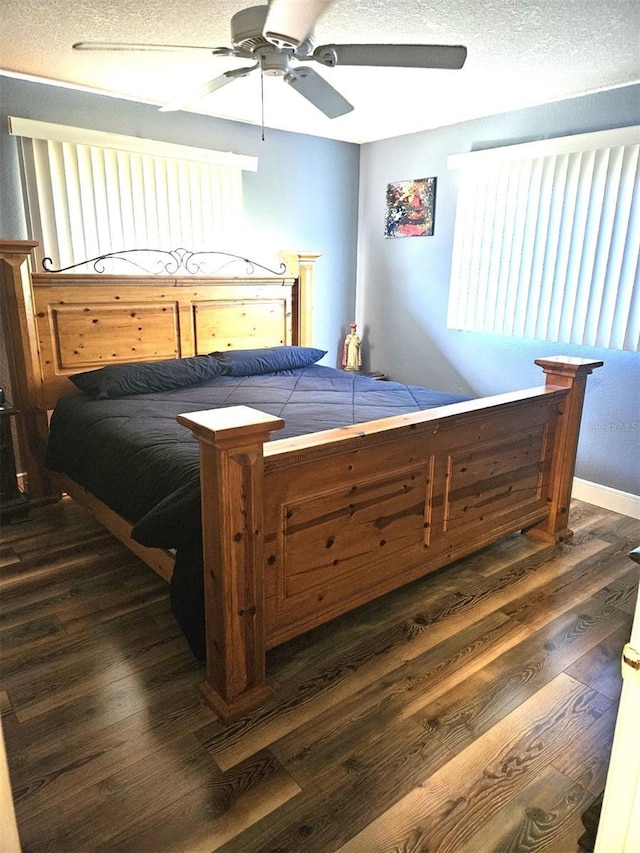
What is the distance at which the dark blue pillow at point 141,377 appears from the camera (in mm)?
3020

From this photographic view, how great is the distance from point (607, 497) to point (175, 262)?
3.08 meters

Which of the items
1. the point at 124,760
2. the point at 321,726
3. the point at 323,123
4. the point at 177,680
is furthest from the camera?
the point at 323,123

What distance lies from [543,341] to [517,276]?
1.47 ft

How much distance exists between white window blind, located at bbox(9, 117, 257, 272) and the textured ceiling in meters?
0.29

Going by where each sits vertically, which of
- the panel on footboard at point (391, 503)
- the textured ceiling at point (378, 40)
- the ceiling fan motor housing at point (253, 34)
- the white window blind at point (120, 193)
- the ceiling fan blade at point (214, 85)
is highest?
the textured ceiling at point (378, 40)

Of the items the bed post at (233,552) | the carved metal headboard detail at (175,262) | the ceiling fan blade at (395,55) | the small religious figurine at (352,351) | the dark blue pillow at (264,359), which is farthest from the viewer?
the small religious figurine at (352,351)

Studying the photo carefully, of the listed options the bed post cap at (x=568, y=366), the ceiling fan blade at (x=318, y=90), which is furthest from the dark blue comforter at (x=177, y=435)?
the ceiling fan blade at (x=318, y=90)

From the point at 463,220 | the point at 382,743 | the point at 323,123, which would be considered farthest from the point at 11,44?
the point at 382,743

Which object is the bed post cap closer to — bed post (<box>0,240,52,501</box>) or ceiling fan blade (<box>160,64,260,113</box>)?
ceiling fan blade (<box>160,64,260,113</box>)

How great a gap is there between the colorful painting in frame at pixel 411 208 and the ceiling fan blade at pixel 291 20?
8.00 feet

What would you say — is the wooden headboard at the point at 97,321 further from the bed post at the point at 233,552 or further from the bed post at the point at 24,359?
the bed post at the point at 233,552

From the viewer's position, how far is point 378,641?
2.18 meters

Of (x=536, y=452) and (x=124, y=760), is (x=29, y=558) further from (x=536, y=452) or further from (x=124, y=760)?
(x=536, y=452)

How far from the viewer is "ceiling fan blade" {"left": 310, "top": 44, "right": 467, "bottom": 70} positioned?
1.93 metres
